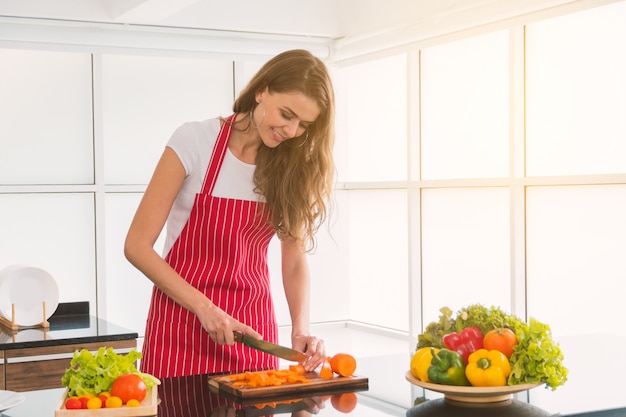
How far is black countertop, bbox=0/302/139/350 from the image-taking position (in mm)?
3371

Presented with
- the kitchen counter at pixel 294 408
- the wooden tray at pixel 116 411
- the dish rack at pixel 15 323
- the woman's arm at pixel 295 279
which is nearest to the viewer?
the wooden tray at pixel 116 411

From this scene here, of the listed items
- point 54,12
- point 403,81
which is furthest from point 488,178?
Result: point 54,12

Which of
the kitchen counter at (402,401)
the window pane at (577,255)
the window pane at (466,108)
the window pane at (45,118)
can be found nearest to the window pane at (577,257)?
the window pane at (577,255)

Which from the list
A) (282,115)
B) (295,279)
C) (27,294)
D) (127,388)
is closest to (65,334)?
(27,294)

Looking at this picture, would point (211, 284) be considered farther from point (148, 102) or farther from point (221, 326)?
point (148, 102)

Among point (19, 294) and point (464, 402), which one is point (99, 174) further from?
point (464, 402)

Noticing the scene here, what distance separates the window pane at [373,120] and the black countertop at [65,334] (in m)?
2.12

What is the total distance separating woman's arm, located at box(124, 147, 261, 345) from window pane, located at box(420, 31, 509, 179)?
261cm

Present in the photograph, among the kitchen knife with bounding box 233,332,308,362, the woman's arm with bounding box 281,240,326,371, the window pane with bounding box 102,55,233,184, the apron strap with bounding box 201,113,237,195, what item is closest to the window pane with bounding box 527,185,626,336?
the woman's arm with bounding box 281,240,326,371

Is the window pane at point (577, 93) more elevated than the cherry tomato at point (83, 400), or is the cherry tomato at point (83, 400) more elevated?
the window pane at point (577, 93)

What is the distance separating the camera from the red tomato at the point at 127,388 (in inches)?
66.0

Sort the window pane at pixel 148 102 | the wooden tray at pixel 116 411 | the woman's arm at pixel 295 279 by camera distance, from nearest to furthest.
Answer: the wooden tray at pixel 116 411 → the woman's arm at pixel 295 279 → the window pane at pixel 148 102

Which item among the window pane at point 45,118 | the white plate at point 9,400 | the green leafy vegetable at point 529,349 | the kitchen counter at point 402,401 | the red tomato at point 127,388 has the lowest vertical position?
the kitchen counter at point 402,401

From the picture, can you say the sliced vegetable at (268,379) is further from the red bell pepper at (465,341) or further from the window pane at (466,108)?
the window pane at (466,108)
